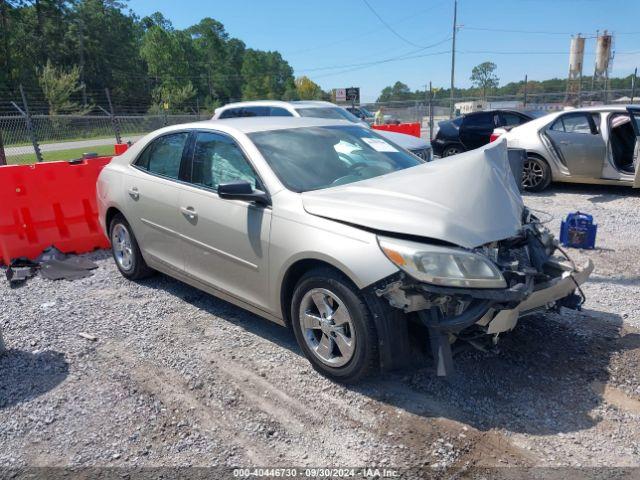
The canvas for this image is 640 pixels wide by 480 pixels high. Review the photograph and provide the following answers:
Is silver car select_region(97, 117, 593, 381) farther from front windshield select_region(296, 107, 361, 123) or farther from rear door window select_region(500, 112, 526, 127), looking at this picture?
rear door window select_region(500, 112, 526, 127)

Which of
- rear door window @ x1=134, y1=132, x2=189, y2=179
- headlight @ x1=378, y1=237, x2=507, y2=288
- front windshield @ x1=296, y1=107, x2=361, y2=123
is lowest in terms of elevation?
headlight @ x1=378, y1=237, x2=507, y2=288

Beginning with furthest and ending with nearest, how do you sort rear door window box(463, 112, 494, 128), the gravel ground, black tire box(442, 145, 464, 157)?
black tire box(442, 145, 464, 157)
rear door window box(463, 112, 494, 128)
the gravel ground

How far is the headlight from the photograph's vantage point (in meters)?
2.74

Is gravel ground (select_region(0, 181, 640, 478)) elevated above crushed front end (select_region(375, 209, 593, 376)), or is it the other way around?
crushed front end (select_region(375, 209, 593, 376))

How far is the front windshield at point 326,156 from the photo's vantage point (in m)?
3.68

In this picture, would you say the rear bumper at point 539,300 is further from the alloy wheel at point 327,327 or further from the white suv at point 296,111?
the white suv at point 296,111

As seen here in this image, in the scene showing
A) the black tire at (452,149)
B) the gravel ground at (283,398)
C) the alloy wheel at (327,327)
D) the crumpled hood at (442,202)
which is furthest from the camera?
the black tire at (452,149)

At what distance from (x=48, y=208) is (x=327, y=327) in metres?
4.50

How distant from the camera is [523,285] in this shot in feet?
9.18

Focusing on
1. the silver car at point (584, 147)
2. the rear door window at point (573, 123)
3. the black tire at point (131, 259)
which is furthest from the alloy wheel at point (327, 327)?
the rear door window at point (573, 123)

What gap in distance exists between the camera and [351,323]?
301 centimetres

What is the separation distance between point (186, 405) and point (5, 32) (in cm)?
5771

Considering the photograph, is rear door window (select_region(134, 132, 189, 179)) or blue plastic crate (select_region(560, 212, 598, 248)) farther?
blue plastic crate (select_region(560, 212, 598, 248))

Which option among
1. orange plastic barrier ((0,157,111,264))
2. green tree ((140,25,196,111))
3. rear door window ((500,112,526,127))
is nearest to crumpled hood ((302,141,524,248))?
orange plastic barrier ((0,157,111,264))
